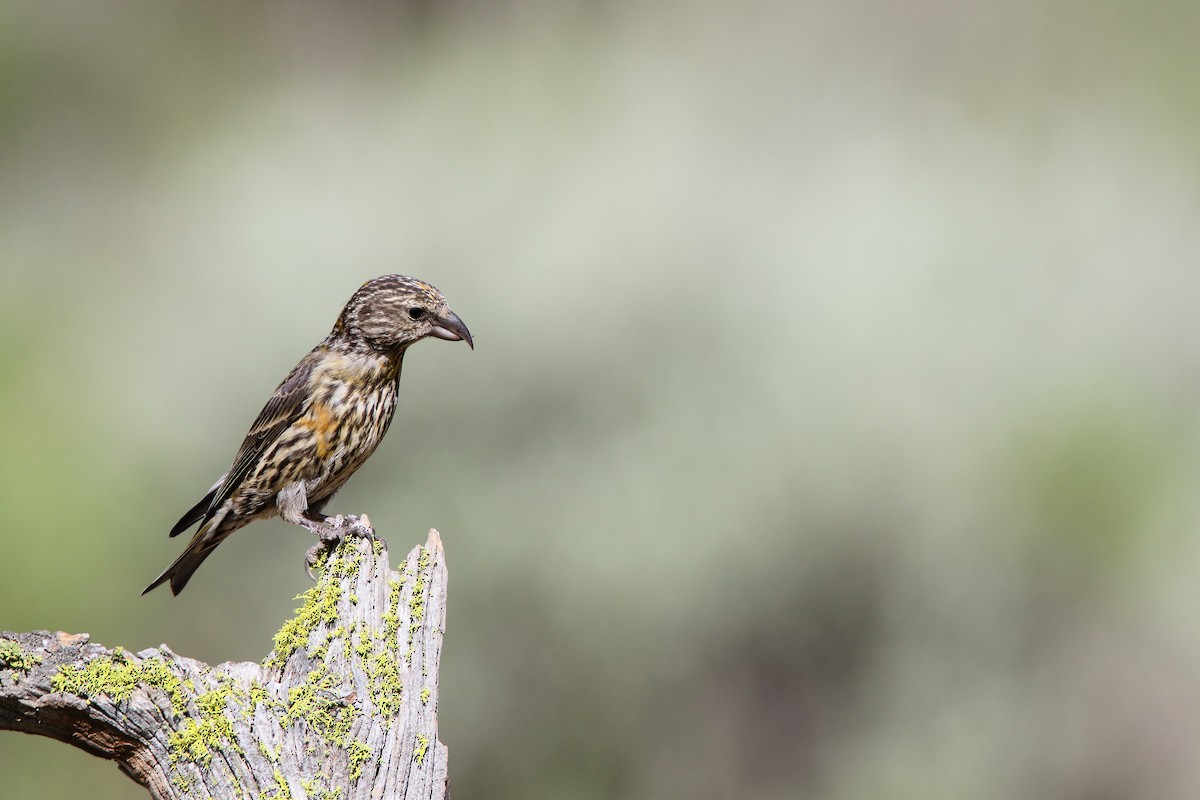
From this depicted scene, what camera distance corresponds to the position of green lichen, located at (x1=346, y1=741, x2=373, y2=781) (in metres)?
3.55

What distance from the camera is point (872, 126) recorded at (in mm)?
11133

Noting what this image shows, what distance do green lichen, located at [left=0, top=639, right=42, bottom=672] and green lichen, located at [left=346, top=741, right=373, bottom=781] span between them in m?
0.85

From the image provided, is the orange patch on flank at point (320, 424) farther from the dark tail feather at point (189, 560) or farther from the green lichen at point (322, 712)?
the green lichen at point (322, 712)

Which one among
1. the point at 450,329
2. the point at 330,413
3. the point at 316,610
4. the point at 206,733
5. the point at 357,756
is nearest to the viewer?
the point at 206,733

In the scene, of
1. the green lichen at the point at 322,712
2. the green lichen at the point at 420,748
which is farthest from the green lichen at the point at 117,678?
the green lichen at the point at 420,748

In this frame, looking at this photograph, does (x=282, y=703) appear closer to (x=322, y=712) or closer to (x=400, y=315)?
(x=322, y=712)

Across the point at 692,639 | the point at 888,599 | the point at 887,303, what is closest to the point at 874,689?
the point at 888,599

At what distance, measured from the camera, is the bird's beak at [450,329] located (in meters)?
4.91

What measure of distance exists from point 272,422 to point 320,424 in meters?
0.23

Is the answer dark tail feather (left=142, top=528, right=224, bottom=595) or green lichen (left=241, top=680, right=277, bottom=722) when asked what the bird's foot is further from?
dark tail feather (left=142, top=528, right=224, bottom=595)

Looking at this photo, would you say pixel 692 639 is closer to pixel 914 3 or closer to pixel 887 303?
pixel 887 303

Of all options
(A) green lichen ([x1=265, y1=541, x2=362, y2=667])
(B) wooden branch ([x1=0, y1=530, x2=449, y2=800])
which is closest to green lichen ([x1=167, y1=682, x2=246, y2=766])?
(B) wooden branch ([x1=0, y1=530, x2=449, y2=800])

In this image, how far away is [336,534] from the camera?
425cm

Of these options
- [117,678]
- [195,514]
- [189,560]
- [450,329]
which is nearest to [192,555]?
[189,560]
